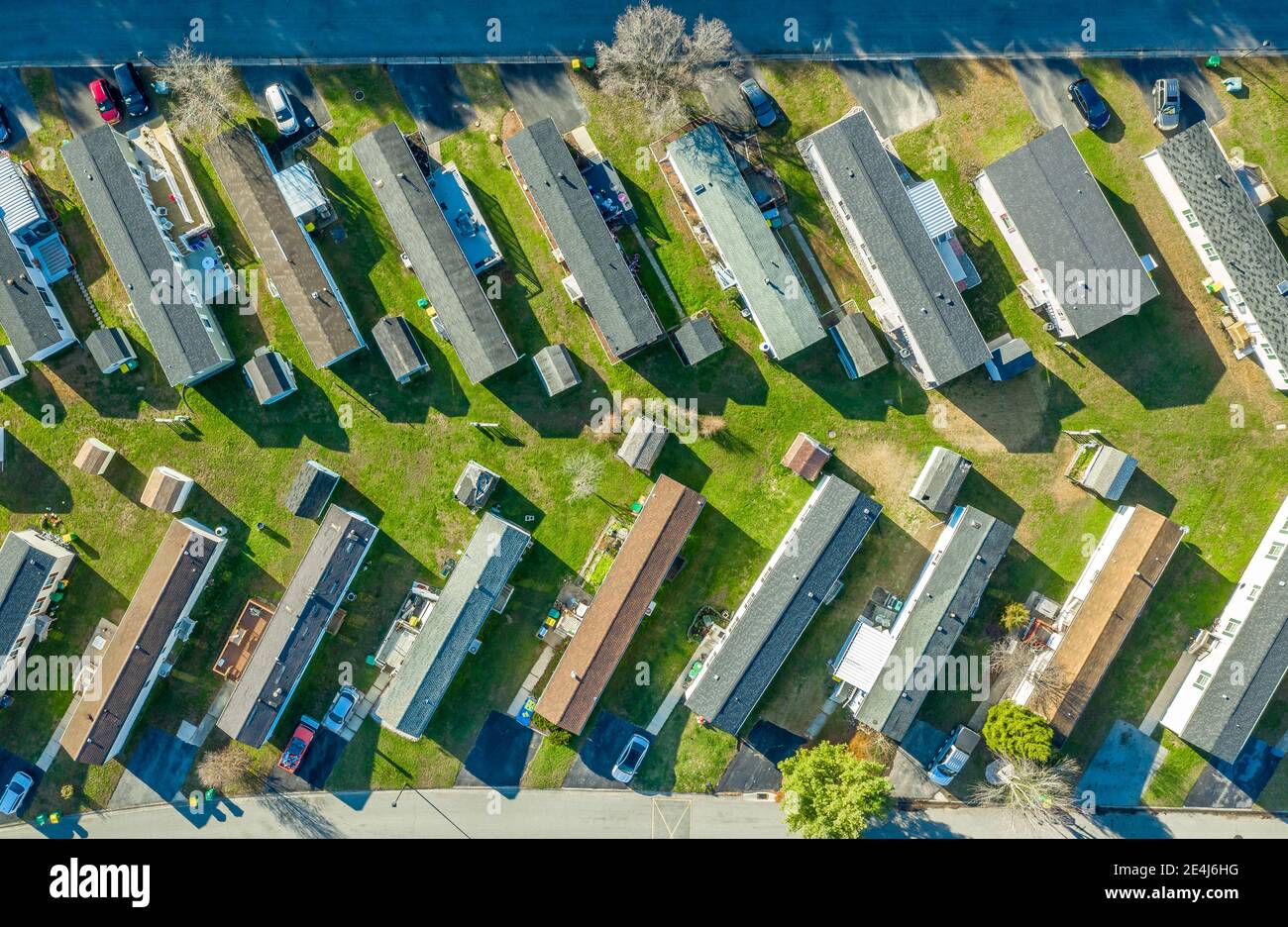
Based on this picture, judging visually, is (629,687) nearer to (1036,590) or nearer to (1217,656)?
(1036,590)

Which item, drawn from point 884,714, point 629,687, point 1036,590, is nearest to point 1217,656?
point 1036,590

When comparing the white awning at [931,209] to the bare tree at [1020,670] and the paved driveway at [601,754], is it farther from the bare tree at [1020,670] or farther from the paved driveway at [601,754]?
the paved driveway at [601,754]

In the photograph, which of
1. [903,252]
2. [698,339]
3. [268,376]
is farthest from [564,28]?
[268,376]

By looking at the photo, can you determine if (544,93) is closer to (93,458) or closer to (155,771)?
(93,458)

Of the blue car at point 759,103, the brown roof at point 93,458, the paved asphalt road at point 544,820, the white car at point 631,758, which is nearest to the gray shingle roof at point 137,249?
the brown roof at point 93,458

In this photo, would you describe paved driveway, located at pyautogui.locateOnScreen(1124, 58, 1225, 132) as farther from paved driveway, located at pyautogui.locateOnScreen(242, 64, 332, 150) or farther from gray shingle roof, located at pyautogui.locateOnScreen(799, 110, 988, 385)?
paved driveway, located at pyautogui.locateOnScreen(242, 64, 332, 150)

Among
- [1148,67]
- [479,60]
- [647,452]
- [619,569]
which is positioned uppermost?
[1148,67]

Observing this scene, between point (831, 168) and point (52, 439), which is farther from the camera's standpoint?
point (52, 439)
